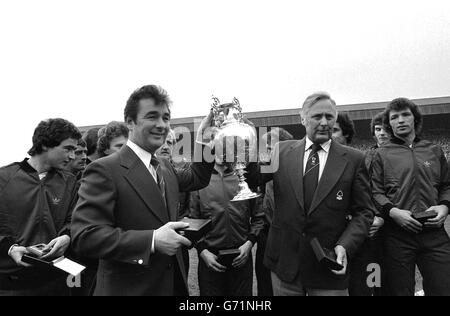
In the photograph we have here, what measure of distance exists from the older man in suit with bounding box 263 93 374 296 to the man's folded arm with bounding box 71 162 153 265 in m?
1.28

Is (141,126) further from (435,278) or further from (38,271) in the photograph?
(435,278)

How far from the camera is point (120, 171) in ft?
7.22

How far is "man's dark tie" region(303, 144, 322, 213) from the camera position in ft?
9.35

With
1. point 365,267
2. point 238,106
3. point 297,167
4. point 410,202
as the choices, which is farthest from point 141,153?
point 365,267

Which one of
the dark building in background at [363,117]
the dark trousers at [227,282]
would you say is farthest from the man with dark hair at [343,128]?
the dark building in background at [363,117]

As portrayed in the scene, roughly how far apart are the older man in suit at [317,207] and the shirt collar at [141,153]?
1.16m

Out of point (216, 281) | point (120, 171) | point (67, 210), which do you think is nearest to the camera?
point (120, 171)

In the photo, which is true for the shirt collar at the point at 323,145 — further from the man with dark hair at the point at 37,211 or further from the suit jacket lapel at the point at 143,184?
the man with dark hair at the point at 37,211

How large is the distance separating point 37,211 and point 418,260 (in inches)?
136

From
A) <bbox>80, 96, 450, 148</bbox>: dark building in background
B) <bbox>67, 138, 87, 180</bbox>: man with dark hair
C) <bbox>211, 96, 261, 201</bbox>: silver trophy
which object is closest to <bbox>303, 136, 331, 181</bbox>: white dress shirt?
<bbox>211, 96, 261, 201</bbox>: silver trophy

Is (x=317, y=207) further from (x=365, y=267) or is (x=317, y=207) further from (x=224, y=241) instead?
(x=365, y=267)

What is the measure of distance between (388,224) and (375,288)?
0.82 meters

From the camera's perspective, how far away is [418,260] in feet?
11.4
